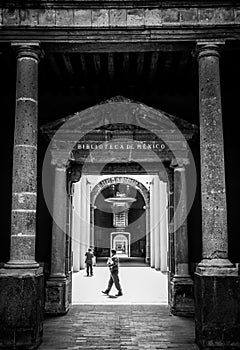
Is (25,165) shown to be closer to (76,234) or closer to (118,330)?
(118,330)

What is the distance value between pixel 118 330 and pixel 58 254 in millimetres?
2639

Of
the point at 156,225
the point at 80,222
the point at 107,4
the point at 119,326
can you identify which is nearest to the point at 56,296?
the point at 119,326

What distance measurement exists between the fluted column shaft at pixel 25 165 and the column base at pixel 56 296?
3123mm

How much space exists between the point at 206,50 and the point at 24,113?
9.96 ft

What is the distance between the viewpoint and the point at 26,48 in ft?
23.7

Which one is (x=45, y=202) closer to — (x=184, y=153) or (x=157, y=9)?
(x=184, y=153)

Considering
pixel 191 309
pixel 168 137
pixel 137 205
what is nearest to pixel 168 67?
pixel 168 137

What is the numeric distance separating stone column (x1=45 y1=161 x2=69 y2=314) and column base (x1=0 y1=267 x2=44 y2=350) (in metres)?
3.18

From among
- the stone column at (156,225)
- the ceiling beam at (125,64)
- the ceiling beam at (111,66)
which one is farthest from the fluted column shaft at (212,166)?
the stone column at (156,225)

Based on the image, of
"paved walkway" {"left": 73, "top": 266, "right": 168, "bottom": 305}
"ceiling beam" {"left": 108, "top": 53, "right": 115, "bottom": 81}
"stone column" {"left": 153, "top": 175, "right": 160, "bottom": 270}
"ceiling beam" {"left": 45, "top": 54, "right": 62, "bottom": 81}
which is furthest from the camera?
"stone column" {"left": 153, "top": 175, "right": 160, "bottom": 270}

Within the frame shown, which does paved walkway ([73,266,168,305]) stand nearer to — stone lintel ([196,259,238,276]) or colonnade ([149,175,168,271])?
colonnade ([149,175,168,271])

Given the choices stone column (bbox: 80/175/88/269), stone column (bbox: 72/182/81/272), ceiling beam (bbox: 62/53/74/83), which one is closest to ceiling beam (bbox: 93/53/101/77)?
ceiling beam (bbox: 62/53/74/83)

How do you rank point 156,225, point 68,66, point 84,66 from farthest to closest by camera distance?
point 156,225, point 84,66, point 68,66

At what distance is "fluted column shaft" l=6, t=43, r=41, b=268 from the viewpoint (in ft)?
22.4
